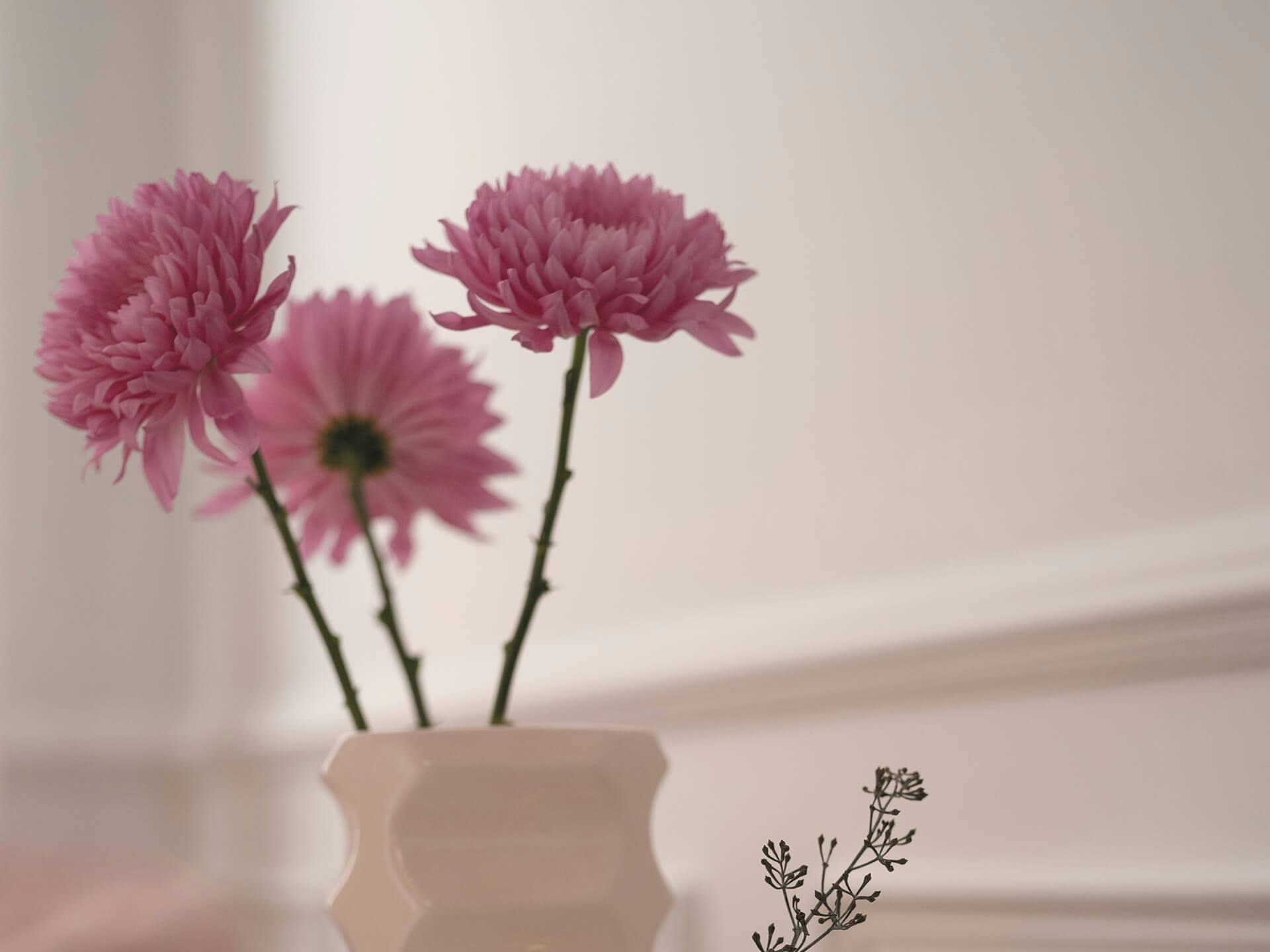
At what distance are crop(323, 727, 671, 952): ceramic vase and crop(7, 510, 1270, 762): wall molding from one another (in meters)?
0.26

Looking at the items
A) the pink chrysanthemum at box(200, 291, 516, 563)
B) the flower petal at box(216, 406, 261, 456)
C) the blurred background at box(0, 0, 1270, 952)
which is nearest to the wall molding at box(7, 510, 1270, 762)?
the blurred background at box(0, 0, 1270, 952)

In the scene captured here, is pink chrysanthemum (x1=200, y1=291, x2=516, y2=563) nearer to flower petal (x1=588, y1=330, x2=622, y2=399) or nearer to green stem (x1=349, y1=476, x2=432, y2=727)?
green stem (x1=349, y1=476, x2=432, y2=727)

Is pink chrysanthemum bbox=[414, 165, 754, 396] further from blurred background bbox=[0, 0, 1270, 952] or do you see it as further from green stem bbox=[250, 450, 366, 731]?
blurred background bbox=[0, 0, 1270, 952]

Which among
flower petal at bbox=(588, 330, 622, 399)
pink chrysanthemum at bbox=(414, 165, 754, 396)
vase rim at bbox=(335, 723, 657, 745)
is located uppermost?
pink chrysanthemum at bbox=(414, 165, 754, 396)

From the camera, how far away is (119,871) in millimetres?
684

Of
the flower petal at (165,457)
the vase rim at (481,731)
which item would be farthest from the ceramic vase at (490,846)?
the flower petal at (165,457)

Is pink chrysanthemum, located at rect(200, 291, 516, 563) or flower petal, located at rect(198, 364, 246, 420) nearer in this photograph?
flower petal, located at rect(198, 364, 246, 420)

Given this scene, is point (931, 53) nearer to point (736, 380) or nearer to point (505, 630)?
point (736, 380)

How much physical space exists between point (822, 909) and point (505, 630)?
401 mm

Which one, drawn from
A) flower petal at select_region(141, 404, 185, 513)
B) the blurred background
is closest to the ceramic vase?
flower petal at select_region(141, 404, 185, 513)

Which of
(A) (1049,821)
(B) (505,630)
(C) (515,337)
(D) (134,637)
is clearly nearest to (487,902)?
(C) (515,337)

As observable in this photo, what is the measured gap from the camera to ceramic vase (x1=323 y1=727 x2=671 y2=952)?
19.4 inches

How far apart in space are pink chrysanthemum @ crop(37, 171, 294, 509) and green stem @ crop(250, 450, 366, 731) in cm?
4

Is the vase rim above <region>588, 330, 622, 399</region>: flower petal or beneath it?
beneath
